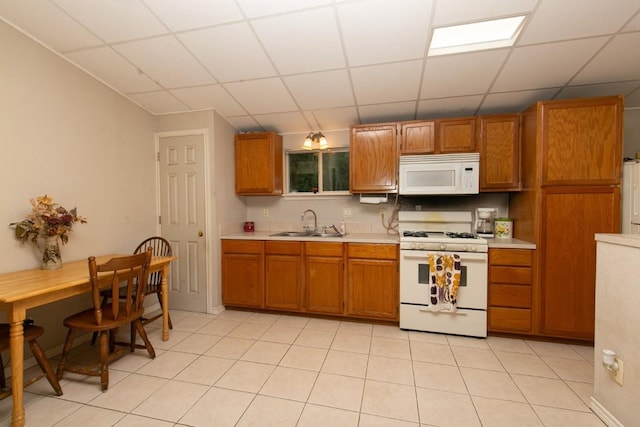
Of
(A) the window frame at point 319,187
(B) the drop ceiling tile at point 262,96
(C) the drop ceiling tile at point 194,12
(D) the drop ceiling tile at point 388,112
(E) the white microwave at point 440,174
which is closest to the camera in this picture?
(C) the drop ceiling tile at point 194,12

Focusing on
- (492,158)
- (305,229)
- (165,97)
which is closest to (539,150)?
(492,158)

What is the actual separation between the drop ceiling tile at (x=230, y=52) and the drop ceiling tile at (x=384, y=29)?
0.71 m

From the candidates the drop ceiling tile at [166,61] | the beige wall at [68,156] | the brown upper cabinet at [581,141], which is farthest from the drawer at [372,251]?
the beige wall at [68,156]

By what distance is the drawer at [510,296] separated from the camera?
2.42 meters

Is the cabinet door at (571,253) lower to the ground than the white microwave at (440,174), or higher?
lower

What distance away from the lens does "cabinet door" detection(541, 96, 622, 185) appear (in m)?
2.22

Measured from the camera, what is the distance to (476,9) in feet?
5.61

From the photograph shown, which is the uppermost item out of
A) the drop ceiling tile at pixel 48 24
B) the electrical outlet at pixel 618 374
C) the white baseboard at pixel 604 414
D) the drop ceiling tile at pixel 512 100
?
the drop ceiling tile at pixel 48 24

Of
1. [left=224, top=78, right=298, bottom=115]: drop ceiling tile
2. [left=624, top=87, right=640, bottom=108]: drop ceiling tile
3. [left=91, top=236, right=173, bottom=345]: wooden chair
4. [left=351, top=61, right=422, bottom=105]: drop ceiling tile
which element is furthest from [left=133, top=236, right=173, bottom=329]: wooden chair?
[left=624, top=87, right=640, bottom=108]: drop ceiling tile

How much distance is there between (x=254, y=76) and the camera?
2465 mm

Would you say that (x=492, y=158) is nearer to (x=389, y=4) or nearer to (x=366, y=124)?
(x=366, y=124)

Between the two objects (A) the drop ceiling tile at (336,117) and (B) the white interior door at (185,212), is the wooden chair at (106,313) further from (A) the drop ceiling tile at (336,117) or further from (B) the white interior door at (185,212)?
(A) the drop ceiling tile at (336,117)

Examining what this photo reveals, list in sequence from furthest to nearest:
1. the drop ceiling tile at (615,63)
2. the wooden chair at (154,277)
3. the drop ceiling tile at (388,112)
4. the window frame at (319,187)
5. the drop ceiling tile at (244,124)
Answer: the window frame at (319,187) → the drop ceiling tile at (244,124) → the drop ceiling tile at (388,112) → the wooden chair at (154,277) → the drop ceiling tile at (615,63)

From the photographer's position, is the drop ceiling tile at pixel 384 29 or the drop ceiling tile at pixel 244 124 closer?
the drop ceiling tile at pixel 384 29
